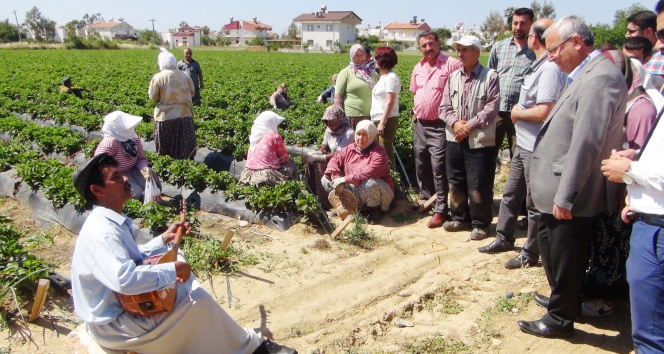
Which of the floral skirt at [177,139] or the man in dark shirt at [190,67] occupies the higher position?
the man in dark shirt at [190,67]

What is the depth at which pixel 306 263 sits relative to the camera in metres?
5.15

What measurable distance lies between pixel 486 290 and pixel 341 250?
1521 millimetres

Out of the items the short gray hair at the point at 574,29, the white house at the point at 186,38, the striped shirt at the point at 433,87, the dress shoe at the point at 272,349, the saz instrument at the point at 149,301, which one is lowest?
the dress shoe at the point at 272,349

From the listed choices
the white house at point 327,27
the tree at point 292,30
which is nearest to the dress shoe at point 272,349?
the white house at point 327,27

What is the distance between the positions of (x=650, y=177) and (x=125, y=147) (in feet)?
16.8

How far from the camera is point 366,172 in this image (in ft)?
20.3

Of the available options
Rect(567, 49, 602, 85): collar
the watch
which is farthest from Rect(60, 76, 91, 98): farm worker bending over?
the watch

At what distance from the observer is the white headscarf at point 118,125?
591cm

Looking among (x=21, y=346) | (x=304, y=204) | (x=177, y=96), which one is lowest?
(x=21, y=346)

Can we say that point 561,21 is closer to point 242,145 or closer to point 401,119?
point 242,145

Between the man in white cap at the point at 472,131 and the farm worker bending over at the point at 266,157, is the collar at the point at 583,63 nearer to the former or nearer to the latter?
the man in white cap at the point at 472,131

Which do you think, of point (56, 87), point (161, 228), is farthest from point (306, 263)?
point (56, 87)

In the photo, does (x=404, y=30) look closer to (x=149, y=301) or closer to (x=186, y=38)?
(x=186, y=38)

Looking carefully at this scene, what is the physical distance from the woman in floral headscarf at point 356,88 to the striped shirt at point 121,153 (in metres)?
2.61
